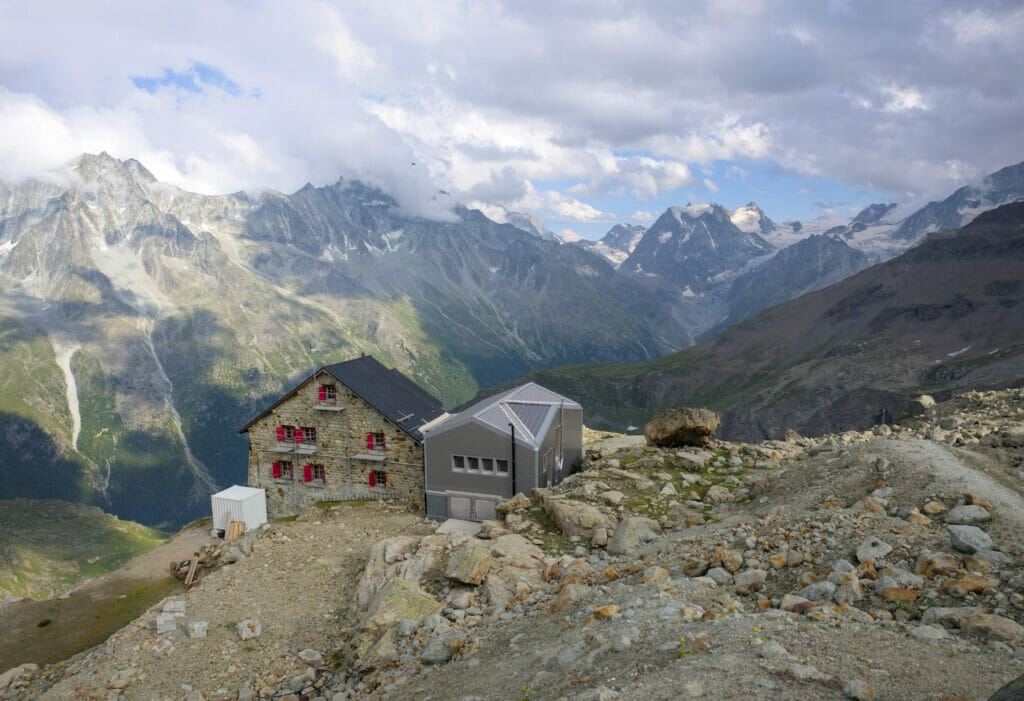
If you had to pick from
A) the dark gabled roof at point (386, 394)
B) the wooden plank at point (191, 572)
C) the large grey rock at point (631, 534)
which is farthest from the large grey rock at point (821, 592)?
the wooden plank at point (191, 572)

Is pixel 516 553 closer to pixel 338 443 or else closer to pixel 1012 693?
pixel 1012 693

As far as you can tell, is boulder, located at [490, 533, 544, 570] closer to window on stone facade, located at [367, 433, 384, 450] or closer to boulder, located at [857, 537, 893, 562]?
boulder, located at [857, 537, 893, 562]

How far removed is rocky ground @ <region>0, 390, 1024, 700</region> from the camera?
1076 centimetres

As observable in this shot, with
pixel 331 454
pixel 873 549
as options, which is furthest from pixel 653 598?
pixel 331 454

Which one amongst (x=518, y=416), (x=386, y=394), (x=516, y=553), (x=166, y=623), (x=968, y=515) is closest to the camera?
(x=968, y=515)

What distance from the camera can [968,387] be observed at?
12175 cm

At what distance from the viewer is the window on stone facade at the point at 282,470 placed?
45312 mm

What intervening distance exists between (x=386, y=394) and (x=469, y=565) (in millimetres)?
25725

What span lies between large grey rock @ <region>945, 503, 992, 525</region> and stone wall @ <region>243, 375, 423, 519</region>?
3169 centimetres

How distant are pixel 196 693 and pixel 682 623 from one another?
53.6 feet

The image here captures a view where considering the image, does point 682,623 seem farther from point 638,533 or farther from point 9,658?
point 9,658

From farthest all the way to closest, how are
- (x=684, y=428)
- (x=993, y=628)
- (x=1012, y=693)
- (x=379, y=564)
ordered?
(x=684, y=428)
(x=379, y=564)
(x=993, y=628)
(x=1012, y=693)

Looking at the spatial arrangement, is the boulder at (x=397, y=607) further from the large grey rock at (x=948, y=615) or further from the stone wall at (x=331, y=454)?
the stone wall at (x=331, y=454)

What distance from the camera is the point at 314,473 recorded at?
147 feet
